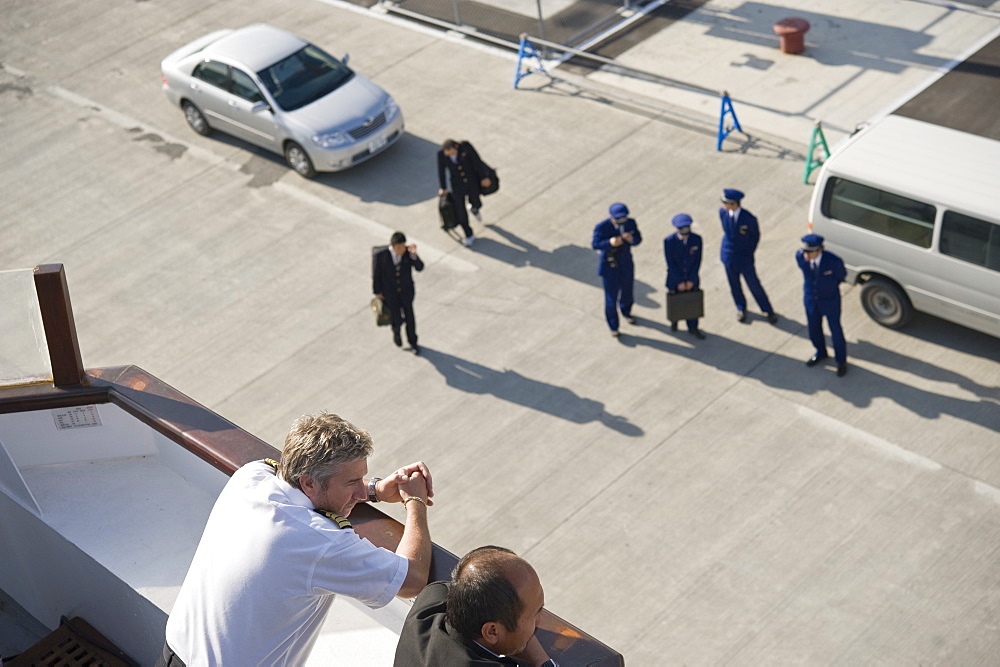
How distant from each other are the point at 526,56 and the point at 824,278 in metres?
8.03

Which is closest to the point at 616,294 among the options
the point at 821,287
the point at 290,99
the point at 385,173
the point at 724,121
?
the point at 821,287

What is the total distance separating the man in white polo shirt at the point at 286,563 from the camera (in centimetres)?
335

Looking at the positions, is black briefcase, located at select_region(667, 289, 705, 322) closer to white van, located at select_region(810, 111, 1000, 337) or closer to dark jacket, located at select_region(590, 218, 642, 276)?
dark jacket, located at select_region(590, 218, 642, 276)

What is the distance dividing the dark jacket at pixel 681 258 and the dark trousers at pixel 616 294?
18.9 inches

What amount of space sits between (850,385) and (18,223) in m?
11.5

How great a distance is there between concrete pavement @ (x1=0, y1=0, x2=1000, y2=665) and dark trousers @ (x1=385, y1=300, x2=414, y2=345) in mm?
348

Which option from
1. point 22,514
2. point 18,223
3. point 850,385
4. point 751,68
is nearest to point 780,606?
point 850,385

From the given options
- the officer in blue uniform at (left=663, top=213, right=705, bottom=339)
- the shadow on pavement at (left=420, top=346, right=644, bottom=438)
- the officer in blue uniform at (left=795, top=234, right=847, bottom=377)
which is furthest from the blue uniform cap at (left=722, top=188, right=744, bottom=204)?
the shadow on pavement at (left=420, top=346, right=644, bottom=438)

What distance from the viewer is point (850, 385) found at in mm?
10758

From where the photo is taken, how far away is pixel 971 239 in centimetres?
1033

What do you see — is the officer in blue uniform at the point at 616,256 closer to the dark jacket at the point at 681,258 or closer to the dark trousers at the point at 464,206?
the dark jacket at the point at 681,258

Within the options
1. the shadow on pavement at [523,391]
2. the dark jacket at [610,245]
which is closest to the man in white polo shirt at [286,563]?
the shadow on pavement at [523,391]

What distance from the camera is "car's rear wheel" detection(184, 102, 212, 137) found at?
16.3 metres

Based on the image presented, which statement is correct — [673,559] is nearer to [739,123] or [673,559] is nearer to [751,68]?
[739,123]
